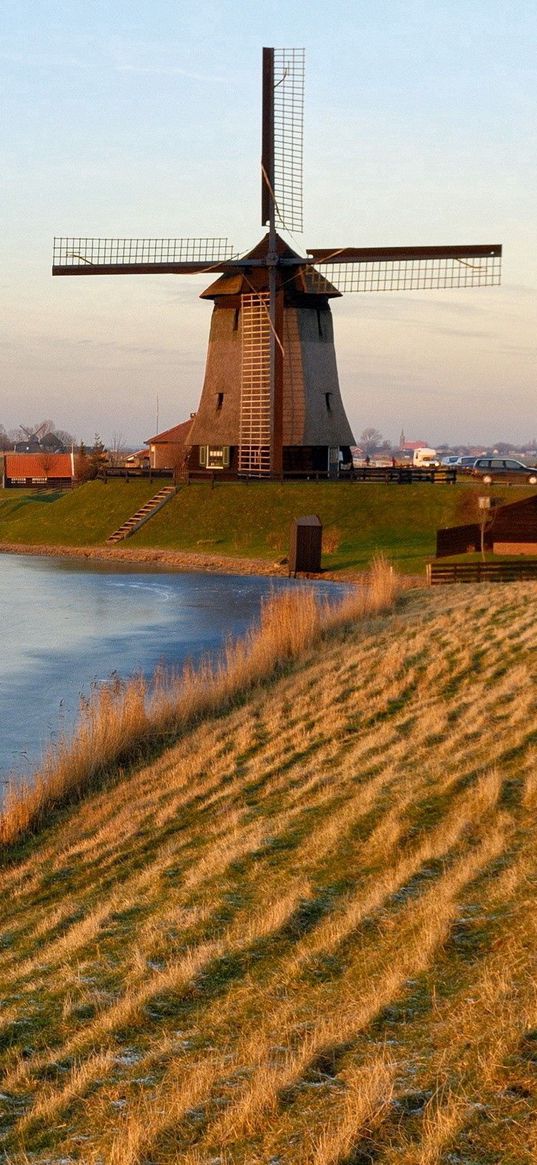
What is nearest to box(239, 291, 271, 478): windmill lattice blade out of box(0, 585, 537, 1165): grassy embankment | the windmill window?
the windmill window

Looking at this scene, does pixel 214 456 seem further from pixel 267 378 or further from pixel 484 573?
pixel 484 573

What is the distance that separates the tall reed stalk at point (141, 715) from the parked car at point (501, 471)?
30.4 m

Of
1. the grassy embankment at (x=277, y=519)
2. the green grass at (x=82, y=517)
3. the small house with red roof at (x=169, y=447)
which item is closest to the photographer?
the grassy embankment at (x=277, y=519)

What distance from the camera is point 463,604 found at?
25438 mm

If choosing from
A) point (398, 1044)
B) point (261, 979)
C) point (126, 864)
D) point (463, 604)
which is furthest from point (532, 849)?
point (463, 604)

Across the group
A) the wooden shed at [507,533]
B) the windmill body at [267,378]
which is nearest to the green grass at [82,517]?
the windmill body at [267,378]

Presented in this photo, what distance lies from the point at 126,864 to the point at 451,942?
440 centimetres

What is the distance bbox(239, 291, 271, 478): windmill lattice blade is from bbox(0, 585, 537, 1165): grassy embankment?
1438 inches

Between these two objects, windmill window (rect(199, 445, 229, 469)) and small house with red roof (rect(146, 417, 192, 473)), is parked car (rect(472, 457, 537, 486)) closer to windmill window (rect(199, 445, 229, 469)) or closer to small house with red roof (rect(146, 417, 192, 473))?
windmill window (rect(199, 445, 229, 469))

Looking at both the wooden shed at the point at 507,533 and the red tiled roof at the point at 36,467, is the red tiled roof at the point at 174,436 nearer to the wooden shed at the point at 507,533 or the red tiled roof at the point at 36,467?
the red tiled roof at the point at 36,467

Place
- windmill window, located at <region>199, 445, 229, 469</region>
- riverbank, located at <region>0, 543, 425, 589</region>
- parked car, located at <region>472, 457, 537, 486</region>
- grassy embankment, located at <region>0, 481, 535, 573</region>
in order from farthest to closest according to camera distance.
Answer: windmill window, located at <region>199, 445, 229, 469</region>
parked car, located at <region>472, 457, 537, 486</region>
grassy embankment, located at <region>0, 481, 535, 573</region>
riverbank, located at <region>0, 543, 425, 589</region>

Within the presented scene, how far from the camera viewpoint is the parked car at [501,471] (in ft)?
177

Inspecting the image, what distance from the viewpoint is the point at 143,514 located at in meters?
54.3

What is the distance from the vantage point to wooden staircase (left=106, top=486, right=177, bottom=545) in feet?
172
